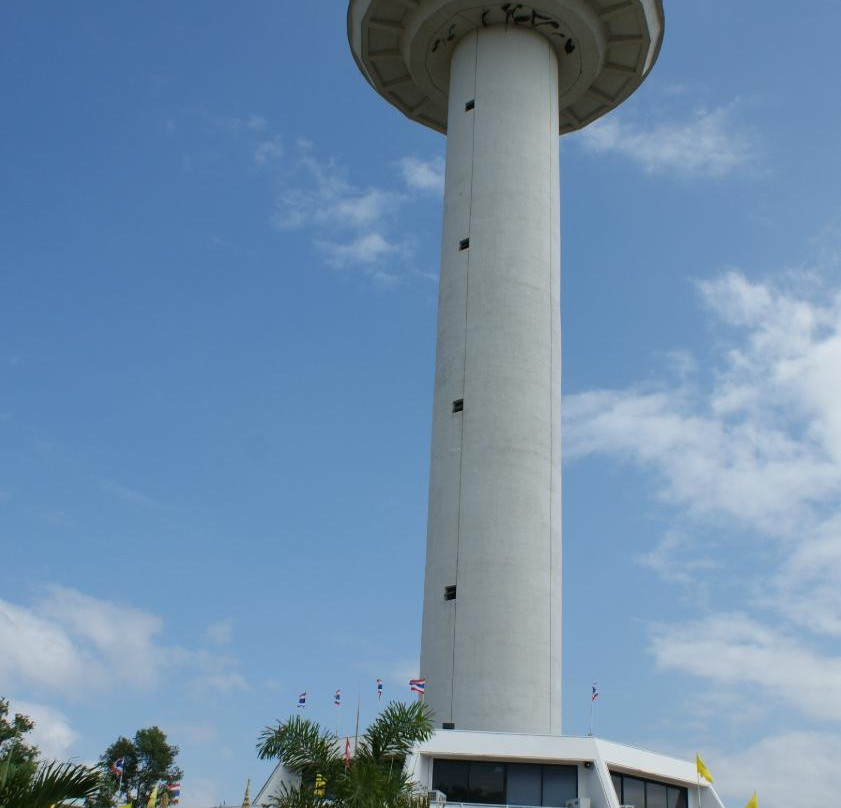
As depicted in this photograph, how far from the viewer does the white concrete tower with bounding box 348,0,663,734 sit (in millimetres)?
36844

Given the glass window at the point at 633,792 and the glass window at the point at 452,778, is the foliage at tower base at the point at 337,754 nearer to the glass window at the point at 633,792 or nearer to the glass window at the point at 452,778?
the glass window at the point at 452,778

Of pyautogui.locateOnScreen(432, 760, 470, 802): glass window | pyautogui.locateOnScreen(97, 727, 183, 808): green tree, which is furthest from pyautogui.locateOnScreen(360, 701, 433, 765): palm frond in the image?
pyautogui.locateOnScreen(97, 727, 183, 808): green tree

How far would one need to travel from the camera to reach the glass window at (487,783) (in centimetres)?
3262

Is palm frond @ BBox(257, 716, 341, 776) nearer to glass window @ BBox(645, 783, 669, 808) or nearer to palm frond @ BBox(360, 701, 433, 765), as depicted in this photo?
palm frond @ BBox(360, 701, 433, 765)

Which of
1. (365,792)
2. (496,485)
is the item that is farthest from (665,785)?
(365,792)

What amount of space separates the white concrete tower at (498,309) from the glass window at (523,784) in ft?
8.41

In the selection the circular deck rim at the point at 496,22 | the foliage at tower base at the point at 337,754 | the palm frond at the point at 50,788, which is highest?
the circular deck rim at the point at 496,22

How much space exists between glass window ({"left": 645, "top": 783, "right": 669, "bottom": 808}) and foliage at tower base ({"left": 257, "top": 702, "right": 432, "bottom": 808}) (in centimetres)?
1109

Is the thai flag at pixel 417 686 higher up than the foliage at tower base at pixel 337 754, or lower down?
higher up

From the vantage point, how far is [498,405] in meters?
40.5

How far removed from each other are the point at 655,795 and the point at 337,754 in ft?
42.7

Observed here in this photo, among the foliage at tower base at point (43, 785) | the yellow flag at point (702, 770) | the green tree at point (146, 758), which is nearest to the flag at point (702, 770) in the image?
the yellow flag at point (702, 770)

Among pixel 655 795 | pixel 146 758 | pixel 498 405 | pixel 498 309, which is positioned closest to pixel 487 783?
pixel 655 795

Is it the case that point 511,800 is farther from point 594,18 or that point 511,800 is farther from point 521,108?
point 594,18
